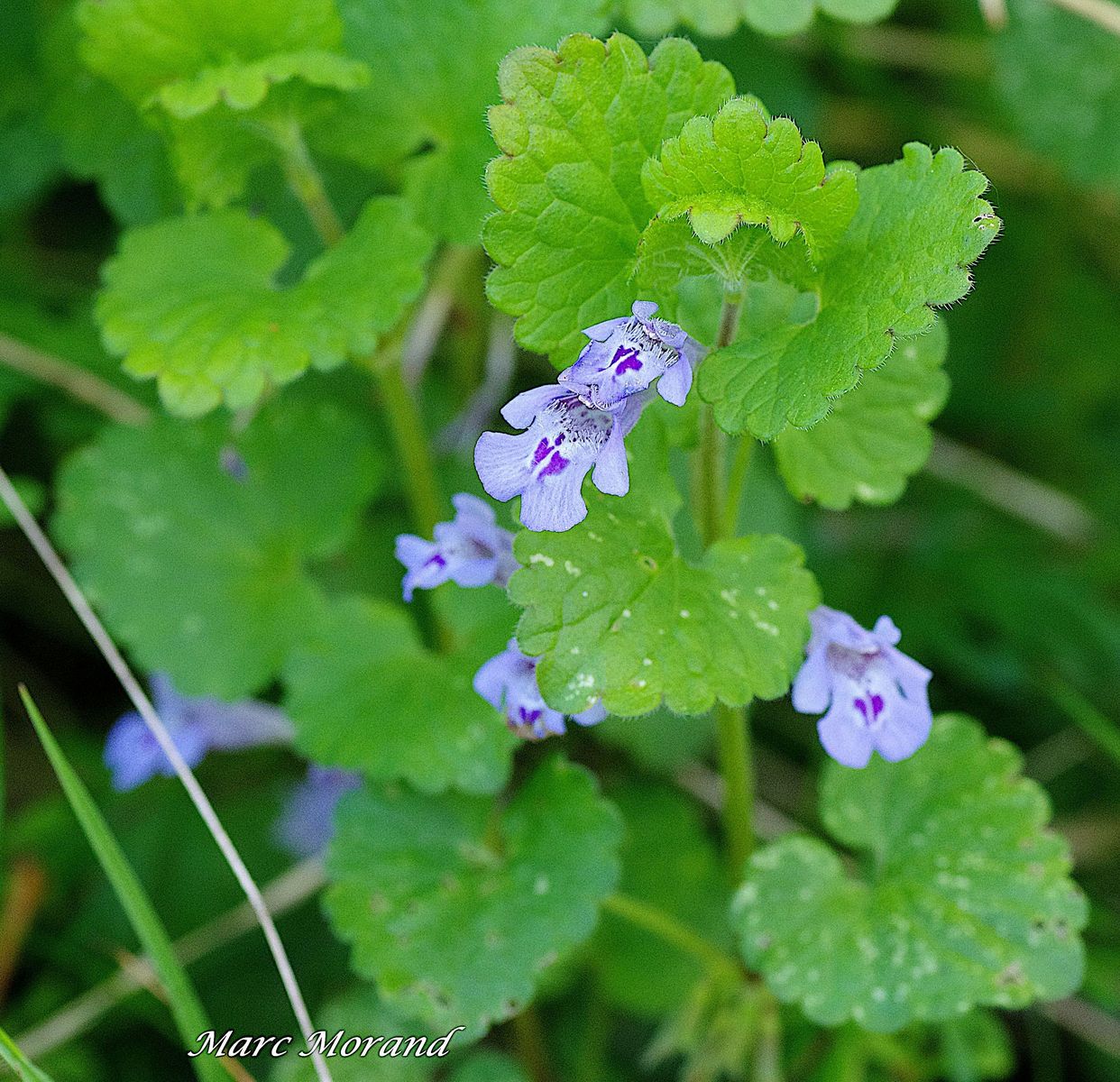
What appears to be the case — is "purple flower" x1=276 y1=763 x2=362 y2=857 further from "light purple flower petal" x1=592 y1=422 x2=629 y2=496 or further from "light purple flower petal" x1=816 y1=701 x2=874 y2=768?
"light purple flower petal" x1=592 y1=422 x2=629 y2=496

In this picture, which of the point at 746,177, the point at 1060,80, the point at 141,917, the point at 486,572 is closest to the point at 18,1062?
the point at 141,917

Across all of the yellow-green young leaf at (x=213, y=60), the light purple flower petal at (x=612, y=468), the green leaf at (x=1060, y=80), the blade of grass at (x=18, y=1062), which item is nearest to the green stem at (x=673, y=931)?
the blade of grass at (x=18, y=1062)

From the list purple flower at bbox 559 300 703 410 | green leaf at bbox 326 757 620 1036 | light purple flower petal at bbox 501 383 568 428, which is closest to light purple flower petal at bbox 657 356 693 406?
purple flower at bbox 559 300 703 410

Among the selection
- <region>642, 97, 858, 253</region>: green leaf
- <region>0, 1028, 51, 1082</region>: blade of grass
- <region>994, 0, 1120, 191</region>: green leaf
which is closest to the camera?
<region>642, 97, 858, 253</region>: green leaf

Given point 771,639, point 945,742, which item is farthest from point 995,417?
point 771,639

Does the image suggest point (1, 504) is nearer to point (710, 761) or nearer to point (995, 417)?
point (710, 761)

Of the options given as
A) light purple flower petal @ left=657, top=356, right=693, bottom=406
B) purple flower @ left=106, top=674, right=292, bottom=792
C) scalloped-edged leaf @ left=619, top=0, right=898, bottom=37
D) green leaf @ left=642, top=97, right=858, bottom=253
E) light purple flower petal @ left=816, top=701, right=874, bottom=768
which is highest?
green leaf @ left=642, top=97, right=858, bottom=253

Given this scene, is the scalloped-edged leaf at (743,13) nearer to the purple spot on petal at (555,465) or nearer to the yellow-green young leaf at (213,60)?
the yellow-green young leaf at (213,60)
